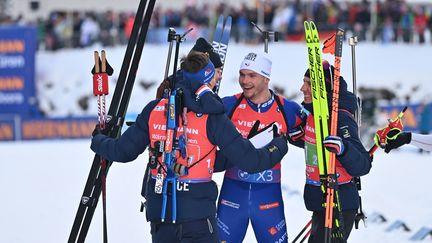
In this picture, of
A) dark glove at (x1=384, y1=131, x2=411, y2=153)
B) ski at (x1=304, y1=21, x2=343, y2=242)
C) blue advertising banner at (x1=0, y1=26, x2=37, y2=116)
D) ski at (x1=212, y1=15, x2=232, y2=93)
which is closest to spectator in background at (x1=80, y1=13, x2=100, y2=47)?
blue advertising banner at (x1=0, y1=26, x2=37, y2=116)

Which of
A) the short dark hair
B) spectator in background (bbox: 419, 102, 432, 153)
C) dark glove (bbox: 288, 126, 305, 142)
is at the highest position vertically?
the short dark hair

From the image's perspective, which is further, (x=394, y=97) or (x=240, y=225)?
(x=394, y=97)

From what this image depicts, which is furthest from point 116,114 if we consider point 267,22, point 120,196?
point 267,22

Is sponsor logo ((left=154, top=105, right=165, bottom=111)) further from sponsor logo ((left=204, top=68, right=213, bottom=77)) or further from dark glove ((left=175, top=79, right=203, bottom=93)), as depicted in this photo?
sponsor logo ((left=204, top=68, right=213, bottom=77))

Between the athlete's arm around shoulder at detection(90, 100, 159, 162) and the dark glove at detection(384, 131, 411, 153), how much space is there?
175 centimetres

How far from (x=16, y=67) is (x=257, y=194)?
662 inches

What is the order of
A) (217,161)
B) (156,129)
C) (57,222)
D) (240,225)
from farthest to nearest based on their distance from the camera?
(57,222) → (240,225) → (217,161) → (156,129)

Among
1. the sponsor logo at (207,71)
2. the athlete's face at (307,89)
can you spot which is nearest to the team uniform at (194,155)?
the sponsor logo at (207,71)

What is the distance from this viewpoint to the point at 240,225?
639 cm

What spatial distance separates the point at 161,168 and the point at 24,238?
13.2ft

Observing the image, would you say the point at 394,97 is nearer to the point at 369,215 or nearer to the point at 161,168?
the point at 369,215

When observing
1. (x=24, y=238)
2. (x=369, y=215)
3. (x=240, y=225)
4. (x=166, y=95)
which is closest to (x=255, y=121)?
(x=240, y=225)

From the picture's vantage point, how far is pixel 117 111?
635 cm

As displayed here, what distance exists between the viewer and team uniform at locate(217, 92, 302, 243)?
6379mm
